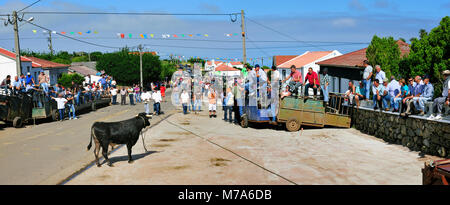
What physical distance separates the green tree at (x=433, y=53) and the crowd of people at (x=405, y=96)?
→ 112 inches

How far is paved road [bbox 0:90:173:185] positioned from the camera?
9.76 m

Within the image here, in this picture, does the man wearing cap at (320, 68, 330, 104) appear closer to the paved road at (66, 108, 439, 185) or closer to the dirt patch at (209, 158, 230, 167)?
the paved road at (66, 108, 439, 185)

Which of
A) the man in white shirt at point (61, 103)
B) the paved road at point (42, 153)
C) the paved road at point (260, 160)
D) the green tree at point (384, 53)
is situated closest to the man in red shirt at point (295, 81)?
the paved road at point (260, 160)

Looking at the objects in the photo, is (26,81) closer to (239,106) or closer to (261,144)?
(239,106)

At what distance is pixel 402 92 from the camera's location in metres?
17.1

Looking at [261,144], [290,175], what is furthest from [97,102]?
[290,175]

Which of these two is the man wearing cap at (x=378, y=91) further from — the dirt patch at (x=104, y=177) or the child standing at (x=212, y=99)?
the dirt patch at (x=104, y=177)

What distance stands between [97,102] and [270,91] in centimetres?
1704

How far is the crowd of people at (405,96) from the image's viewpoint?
41.3ft

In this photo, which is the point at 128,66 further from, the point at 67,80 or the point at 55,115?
the point at 55,115

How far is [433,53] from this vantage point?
18906 millimetres

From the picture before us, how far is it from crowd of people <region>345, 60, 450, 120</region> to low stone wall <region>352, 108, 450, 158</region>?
293 millimetres
